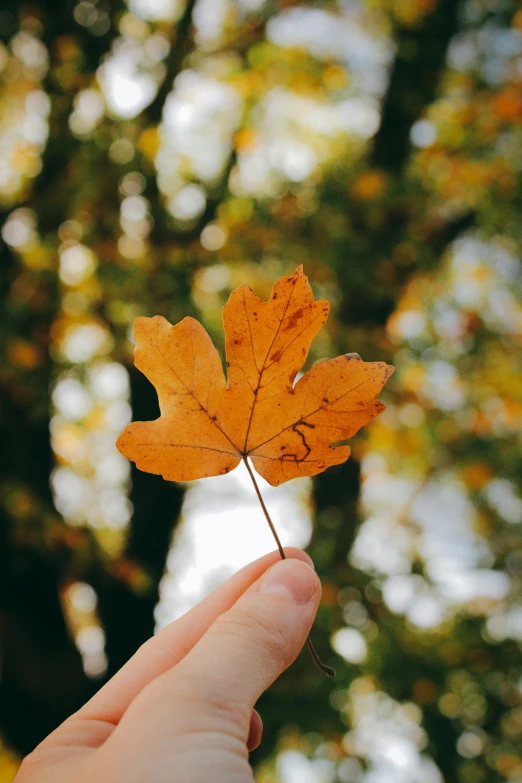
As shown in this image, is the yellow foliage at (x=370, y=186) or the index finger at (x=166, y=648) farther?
the yellow foliage at (x=370, y=186)

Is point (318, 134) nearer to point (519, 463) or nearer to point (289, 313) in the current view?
point (519, 463)

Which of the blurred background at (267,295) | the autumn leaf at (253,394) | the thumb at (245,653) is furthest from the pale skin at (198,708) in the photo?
the blurred background at (267,295)

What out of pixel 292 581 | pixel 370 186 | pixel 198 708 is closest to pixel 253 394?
pixel 292 581

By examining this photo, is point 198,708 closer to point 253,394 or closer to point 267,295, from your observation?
point 253,394

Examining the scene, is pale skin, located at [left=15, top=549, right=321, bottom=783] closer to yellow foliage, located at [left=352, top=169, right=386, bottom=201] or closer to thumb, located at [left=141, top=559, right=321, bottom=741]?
thumb, located at [left=141, top=559, right=321, bottom=741]

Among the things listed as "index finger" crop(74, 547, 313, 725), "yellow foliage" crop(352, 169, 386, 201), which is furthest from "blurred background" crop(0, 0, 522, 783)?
"index finger" crop(74, 547, 313, 725)

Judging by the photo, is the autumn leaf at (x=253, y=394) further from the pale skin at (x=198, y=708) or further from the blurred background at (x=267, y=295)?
the blurred background at (x=267, y=295)

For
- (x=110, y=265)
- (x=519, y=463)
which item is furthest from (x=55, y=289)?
(x=519, y=463)
